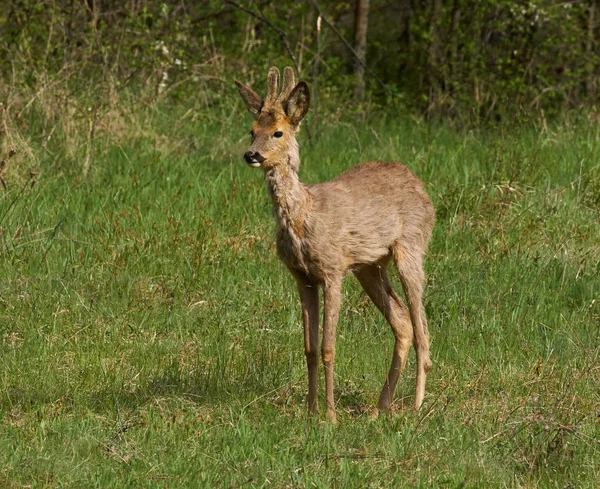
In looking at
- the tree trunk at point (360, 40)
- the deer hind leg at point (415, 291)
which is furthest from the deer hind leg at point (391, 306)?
the tree trunk at point (360, 40)

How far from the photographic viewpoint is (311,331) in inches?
238

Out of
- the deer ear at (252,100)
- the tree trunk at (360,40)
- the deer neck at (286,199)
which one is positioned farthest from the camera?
the tree trunk at (360,40)

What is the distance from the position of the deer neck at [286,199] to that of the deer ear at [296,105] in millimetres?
227

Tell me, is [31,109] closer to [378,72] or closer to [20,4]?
[20,4]

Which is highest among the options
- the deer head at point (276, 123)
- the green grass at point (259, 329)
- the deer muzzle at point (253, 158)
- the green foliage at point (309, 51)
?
the deer head at point (276, 123)

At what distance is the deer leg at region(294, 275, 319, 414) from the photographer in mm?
5918

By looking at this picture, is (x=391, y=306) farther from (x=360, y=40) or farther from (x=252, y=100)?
(x=360, y=40)

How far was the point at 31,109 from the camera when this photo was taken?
403 inches

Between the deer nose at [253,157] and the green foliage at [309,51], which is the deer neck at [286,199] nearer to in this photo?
the deer nose at [253,157]

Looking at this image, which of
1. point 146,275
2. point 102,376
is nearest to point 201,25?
point 146,275

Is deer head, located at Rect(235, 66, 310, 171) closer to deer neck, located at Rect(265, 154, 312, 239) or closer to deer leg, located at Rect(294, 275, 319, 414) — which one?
deer neck, located at Rect(265, 154, 312, 239)

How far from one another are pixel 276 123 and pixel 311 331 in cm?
113

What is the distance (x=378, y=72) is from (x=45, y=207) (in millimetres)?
8668

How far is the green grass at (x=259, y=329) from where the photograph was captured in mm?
5078
